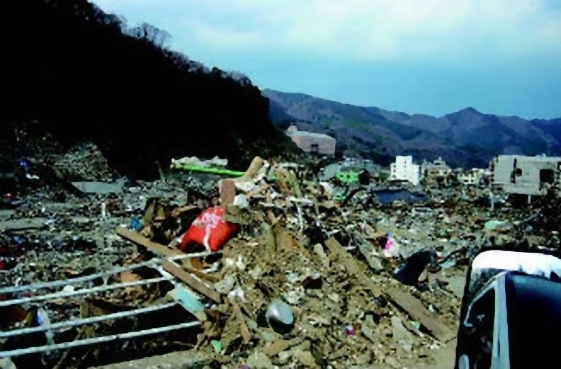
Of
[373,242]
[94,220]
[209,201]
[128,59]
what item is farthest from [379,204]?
[128,59]

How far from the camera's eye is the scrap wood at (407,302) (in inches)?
305

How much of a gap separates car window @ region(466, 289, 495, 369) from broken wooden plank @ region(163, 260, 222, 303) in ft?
13.5

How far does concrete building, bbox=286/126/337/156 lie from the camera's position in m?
91.3

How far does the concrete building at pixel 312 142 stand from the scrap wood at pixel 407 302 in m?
80.4

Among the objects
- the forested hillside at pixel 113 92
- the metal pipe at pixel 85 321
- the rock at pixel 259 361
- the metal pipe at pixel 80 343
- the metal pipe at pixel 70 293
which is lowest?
the rock at pixel 259 361

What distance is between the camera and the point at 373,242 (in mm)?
10484

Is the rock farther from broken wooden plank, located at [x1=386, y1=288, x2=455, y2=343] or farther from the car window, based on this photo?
the car window

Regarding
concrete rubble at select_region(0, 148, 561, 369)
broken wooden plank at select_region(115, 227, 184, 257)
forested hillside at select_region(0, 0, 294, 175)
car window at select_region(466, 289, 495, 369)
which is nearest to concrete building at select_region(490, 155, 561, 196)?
forested hillside at select_region(0, 0, 294, 175)

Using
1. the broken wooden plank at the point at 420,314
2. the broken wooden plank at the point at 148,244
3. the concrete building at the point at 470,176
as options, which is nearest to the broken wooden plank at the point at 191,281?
the broken wooden plank at the point at 148,244

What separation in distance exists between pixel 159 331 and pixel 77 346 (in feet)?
2.64

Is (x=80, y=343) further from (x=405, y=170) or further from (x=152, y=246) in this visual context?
(x=405, y=170)

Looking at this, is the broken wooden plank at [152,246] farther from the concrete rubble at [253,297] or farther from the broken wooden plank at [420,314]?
the broken wooden plank at [420,314]

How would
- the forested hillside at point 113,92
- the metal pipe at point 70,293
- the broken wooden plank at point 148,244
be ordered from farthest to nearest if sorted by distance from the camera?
the forested hillside at point 113,92
the broken wooden plank at point 148,244
the metal pipe at point 70,293

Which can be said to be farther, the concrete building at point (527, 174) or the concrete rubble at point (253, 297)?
the concrete building at point (527, 174)
